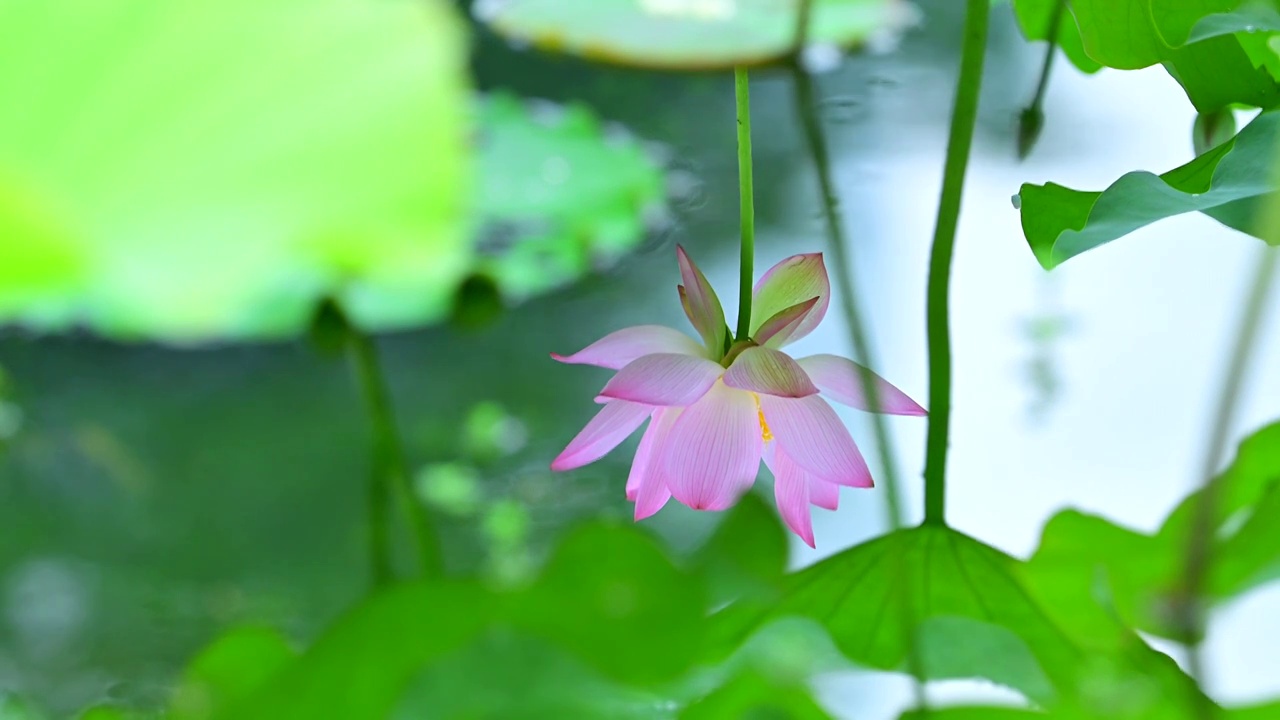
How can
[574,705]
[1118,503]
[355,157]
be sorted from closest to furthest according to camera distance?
[574,705] < [1118,503] < [355,157]

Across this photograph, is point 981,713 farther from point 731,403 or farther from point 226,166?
point 226,166

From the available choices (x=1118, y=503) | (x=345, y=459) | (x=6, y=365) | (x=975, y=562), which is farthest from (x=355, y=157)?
(x=975, y=562)

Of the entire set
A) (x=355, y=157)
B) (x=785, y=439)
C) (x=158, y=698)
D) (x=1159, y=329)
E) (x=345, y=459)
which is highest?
(x=785, y=439)

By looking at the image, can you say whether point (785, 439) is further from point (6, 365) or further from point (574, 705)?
point (6, 365)

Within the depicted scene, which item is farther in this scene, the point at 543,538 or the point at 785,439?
the point at 543,538

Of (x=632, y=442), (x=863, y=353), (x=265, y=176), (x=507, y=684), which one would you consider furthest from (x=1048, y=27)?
(x=265, y=176)

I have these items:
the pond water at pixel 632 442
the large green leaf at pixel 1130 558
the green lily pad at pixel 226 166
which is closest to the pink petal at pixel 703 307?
the large green leaf at pixel 1130 558

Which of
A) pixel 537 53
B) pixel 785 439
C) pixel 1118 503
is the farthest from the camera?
pixel 537 53
